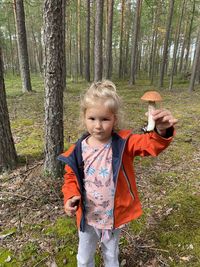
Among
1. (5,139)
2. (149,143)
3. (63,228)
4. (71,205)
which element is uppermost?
(149,143)

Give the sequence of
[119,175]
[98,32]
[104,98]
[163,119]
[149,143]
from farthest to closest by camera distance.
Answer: [98,32] < [119,175] < [104,98] < [149,143] < [163,119]

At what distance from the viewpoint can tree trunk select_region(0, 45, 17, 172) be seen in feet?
12.5

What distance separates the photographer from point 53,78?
3.30 m

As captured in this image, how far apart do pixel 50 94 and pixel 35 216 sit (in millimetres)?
1839

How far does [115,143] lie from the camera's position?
1.90 metres

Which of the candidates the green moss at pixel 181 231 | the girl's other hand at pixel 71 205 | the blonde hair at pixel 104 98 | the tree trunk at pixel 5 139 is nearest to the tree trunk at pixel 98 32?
the tree trunk at pixel 5 139

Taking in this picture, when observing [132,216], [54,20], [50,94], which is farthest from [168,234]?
[54,20]

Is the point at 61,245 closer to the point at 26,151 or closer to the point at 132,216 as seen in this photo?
the point at 132,216

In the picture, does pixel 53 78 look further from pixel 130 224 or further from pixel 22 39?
pixel 22 39

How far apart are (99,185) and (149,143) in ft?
2.13

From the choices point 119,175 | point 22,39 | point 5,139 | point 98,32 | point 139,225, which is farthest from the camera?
point 98,32

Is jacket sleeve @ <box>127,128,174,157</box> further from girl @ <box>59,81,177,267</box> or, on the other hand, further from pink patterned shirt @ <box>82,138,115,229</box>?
pink patterned shirt @ <box>82,138,115,229</box>

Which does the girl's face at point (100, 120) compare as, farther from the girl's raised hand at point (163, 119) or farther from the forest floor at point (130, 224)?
the forest floor at point (130, 224)

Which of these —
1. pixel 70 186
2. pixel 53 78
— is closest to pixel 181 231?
pixel 70 186
